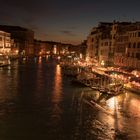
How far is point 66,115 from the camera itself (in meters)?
27.7

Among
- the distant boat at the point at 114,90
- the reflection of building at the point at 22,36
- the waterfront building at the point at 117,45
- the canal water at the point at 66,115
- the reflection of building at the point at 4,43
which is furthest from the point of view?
the reflection of building at the point at 22,36

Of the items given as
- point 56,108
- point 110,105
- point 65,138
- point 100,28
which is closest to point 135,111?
point 110,105

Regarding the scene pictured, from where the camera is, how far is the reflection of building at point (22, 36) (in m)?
146

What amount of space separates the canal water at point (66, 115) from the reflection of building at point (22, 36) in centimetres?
10626

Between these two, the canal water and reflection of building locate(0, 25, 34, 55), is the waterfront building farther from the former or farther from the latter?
reflection of building locate(0, 25, 34, 55)

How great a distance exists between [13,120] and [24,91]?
46.6 feet

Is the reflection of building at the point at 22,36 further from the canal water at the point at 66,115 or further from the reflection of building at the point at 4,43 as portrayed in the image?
the canal water at the point at 66,115

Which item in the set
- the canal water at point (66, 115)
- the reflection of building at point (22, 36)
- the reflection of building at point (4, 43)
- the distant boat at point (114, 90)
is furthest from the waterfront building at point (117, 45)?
the reflection of building at point (22, 36)

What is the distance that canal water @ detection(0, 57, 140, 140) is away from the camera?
22.8 meters

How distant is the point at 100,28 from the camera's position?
79.2 m

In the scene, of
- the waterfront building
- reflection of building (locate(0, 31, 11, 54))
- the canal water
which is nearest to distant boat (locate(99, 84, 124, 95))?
the canal water

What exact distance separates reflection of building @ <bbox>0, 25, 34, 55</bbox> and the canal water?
349 feet

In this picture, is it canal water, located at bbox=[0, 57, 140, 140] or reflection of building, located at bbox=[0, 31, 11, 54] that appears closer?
canal water, located at bbox=[0, 57, 140, 140]

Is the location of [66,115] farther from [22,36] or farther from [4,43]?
[22,36]
